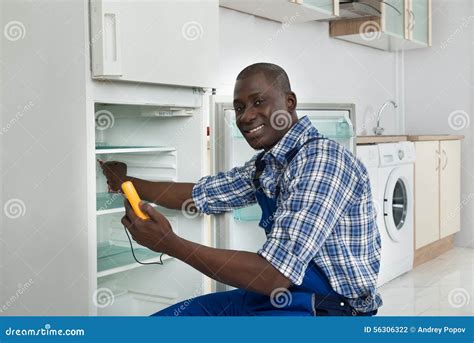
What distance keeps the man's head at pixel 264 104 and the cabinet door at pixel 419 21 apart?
125 inches

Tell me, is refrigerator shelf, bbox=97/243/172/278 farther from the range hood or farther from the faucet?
the faucet

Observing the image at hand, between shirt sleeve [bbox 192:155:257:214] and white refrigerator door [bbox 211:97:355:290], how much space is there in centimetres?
53

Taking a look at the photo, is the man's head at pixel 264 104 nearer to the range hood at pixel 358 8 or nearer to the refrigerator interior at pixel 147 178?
the refrigerator interior at pixel 147 178

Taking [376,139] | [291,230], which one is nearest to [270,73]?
[291,230]

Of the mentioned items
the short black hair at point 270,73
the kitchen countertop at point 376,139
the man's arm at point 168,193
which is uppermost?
the short black hair at point 270,73

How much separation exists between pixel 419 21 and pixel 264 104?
3517 millimetres

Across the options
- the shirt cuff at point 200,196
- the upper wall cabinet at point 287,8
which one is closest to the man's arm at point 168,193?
the shirt cuff at point 200,196

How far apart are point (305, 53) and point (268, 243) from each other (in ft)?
8.65

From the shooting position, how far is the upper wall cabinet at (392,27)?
400 centimetres

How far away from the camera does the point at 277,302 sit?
1361mm

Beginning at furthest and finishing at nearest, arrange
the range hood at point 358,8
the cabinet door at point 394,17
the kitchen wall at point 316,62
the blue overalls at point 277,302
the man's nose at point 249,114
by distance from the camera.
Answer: the cabinet door at point 394,17, the range hood at point 358,8, the kitchen wall at point 316,62, the man's nose at point 249,114, the blue overalls at point 277,302
